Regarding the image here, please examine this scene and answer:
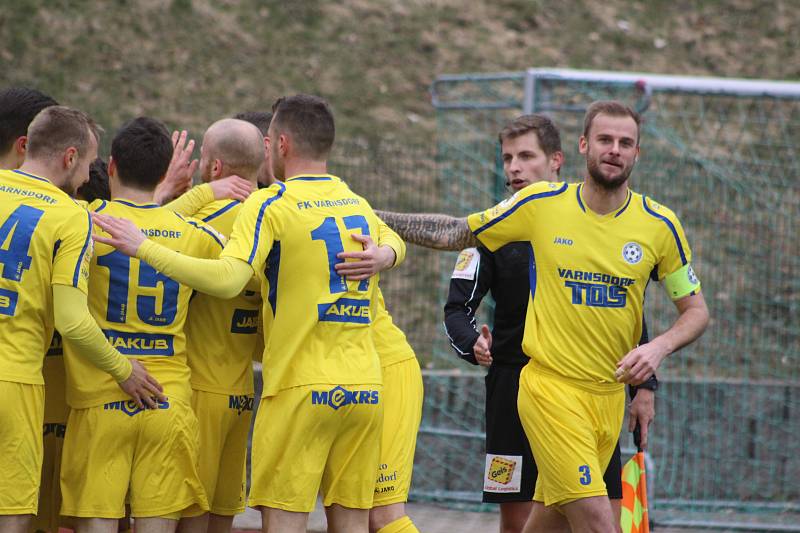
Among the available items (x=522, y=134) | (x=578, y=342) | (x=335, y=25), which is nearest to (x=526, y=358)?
(x=578, y=342)

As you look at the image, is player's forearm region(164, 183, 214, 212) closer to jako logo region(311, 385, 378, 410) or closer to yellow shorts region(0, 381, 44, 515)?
yellow shorts region(0, 381, 44, 515)

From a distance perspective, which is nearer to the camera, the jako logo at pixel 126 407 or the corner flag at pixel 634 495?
the jako logo at pixel 126 407

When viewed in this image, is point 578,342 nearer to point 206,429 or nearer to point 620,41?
point 206,429

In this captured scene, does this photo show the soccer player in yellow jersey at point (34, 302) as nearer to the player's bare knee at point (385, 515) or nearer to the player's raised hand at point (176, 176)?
the player's raised hand at point (176, 176)

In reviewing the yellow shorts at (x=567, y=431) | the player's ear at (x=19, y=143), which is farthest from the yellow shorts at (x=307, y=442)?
the player's ear at (x=19, y=143)

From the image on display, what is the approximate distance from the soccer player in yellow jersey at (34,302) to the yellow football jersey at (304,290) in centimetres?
65

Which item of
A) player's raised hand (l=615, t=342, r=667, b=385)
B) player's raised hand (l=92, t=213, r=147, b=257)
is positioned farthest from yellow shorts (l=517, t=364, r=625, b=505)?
player's raised hand (l=92, t=213, r=147, b=257)

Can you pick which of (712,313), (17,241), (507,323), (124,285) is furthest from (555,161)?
(712,313)

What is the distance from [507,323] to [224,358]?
1495mm

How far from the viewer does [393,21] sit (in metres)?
16.9

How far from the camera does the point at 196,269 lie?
454 centimetres

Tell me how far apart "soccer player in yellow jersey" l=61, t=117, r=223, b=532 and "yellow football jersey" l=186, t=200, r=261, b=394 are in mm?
191

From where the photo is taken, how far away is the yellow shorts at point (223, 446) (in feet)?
17.4

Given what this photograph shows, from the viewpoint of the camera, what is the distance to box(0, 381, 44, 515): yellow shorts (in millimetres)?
4641
